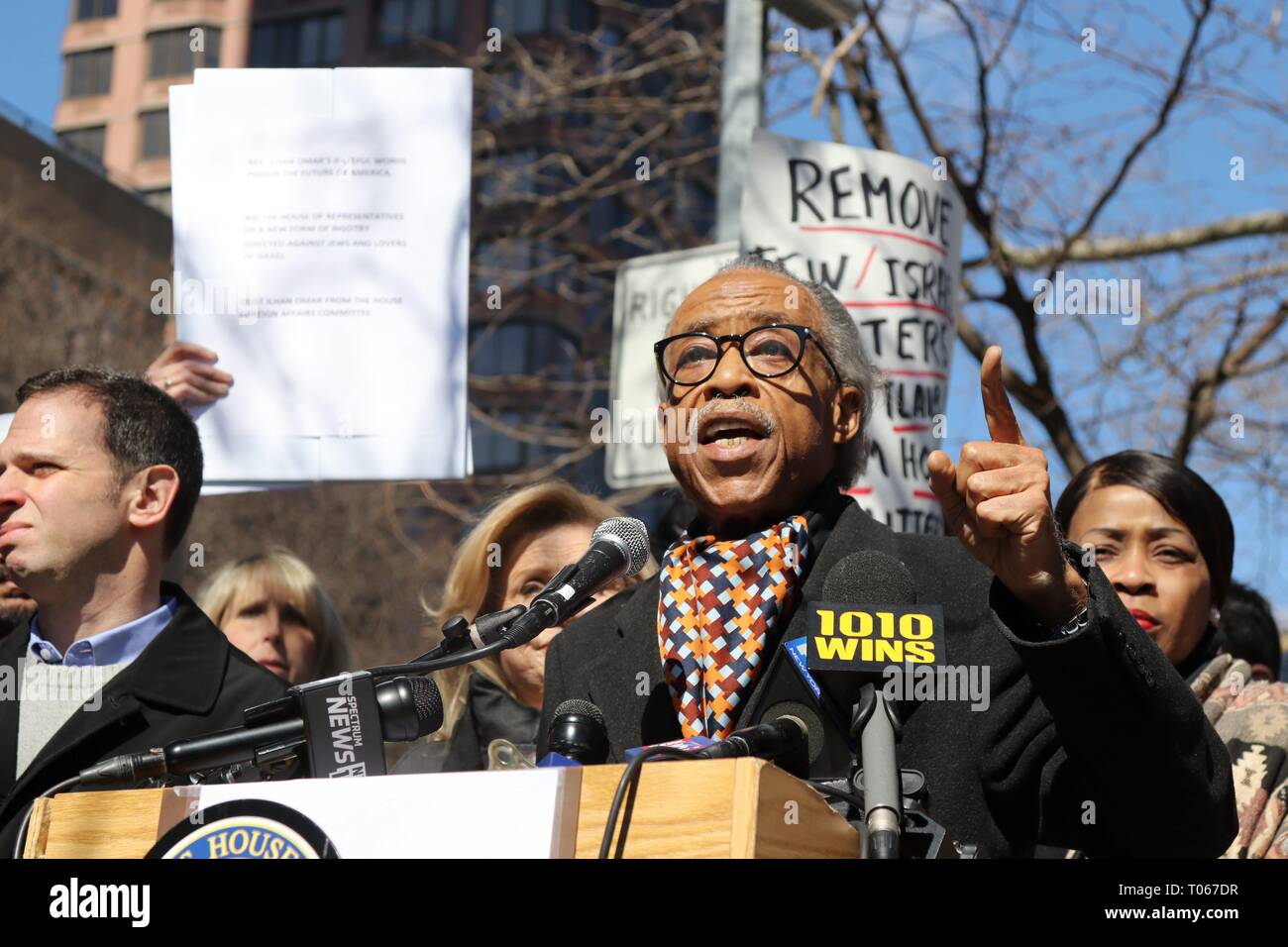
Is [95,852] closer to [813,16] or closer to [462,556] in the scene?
[462,556]

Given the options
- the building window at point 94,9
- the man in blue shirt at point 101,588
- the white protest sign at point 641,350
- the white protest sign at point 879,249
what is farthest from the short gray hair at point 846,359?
the building window at point 94,9

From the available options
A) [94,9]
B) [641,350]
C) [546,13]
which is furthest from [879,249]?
[94,9]

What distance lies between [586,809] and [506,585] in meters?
2.47

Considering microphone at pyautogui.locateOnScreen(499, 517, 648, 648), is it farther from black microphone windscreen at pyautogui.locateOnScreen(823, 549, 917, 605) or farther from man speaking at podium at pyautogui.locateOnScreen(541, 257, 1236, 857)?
black microphone windscreen at pyautogui.locateOnScreen(823, 549, 917, 605)

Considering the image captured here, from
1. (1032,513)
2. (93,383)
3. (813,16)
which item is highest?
(813,16)

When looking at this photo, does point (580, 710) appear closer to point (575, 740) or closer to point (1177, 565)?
point (575, 740)

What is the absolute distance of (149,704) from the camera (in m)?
3.54

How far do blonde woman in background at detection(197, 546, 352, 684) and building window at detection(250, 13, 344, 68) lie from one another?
2902 centimetres

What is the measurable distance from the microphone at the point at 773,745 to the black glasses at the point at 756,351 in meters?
0.96

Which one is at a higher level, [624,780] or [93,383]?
[93,383]

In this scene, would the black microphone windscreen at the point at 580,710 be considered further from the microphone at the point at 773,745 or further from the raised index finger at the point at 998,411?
the raised index finger at the point at 998,411
